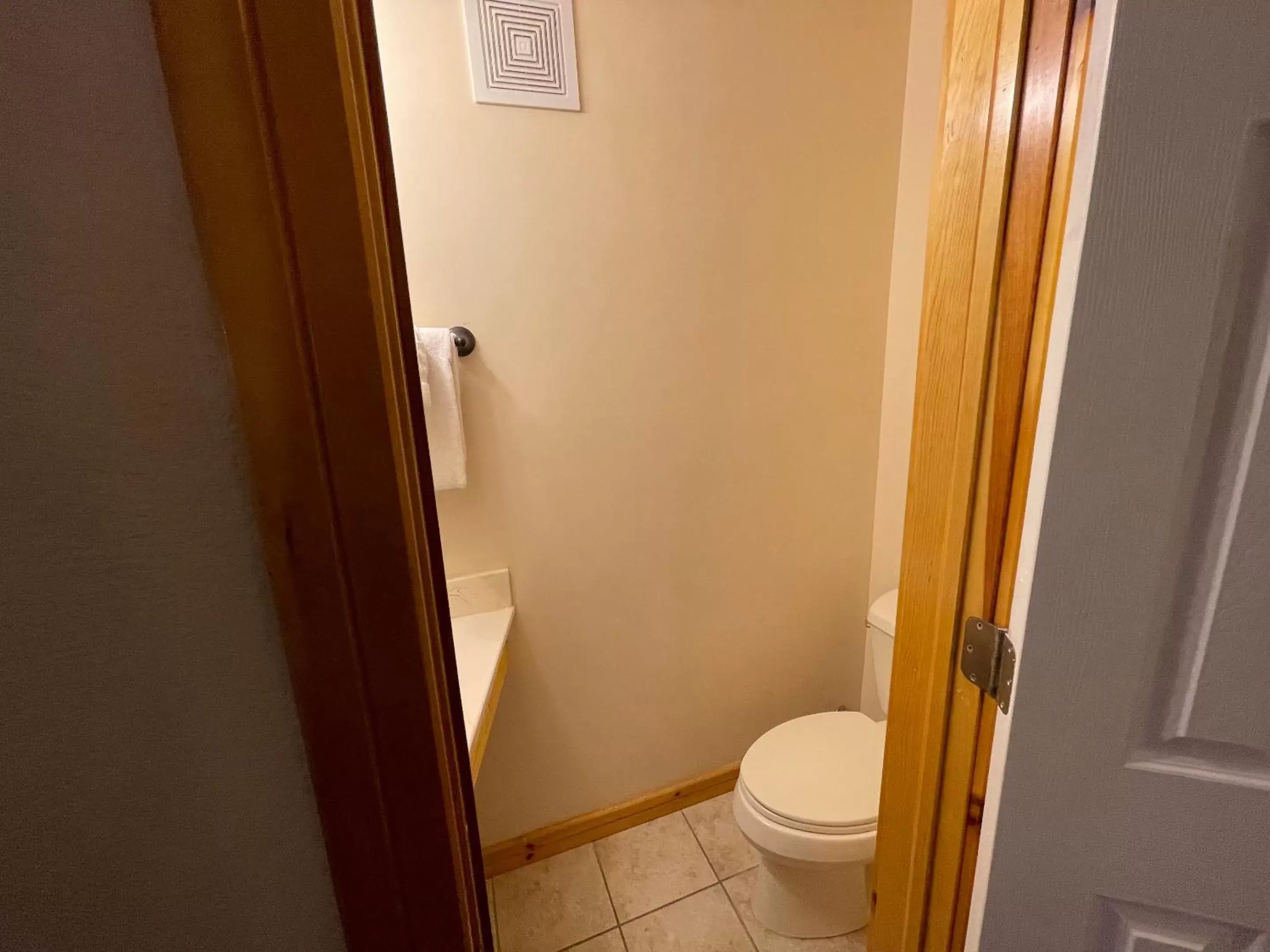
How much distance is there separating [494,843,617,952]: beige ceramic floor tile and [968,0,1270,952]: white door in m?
1.17

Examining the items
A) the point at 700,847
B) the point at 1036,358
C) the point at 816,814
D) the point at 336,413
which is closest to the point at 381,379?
the point at 336,413

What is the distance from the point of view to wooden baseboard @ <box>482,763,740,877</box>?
62.6 inches

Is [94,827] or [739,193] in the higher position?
[739,193]

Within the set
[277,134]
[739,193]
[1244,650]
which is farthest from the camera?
[739,193]

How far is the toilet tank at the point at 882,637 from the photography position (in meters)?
1.54

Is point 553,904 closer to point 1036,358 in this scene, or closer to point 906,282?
point 1036,358

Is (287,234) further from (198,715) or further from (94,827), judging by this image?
(94,827)

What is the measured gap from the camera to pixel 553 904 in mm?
1502

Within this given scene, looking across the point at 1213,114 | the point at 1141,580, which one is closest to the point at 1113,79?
the point at 1213,114

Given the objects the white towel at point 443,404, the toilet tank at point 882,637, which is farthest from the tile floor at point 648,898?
the white towel at point 443,404

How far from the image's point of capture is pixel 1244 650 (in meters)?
0.50

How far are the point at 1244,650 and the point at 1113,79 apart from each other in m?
0.48

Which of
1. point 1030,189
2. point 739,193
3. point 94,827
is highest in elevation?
point 739,193

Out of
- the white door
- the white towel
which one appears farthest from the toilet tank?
the white towel
